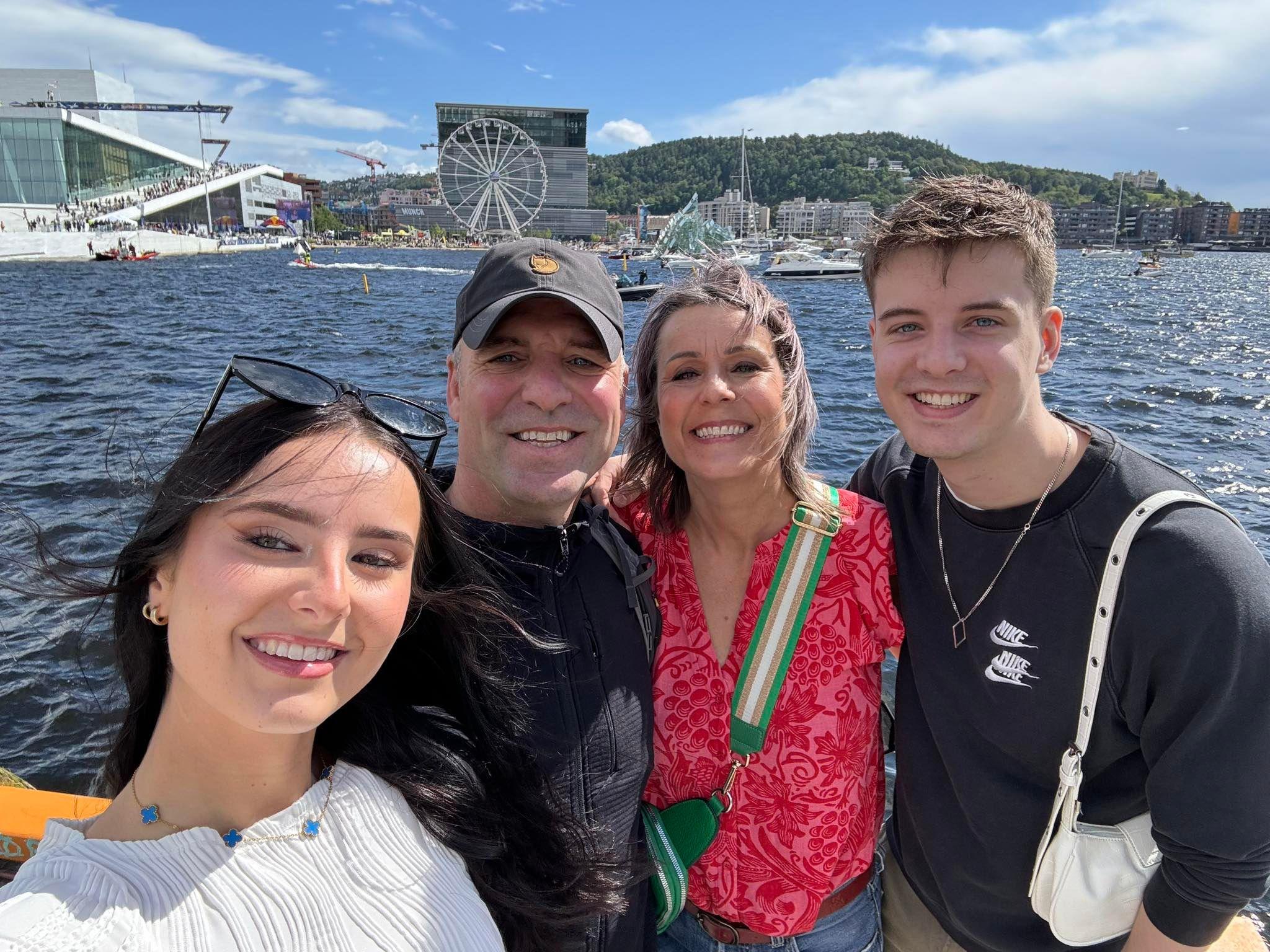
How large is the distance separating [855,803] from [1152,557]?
3.70 feet

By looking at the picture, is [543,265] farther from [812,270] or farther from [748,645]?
[812,270]

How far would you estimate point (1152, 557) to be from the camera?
1.70 m

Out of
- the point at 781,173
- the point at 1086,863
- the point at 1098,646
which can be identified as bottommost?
the point at 1086,863

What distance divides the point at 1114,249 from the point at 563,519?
172 m

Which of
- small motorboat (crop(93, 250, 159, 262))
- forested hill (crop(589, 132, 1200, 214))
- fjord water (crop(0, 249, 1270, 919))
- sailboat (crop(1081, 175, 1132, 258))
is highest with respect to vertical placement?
forested hill (crop(589, 132, 1200, 214))

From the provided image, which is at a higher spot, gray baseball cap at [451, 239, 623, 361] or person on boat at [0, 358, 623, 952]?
gray baseball cap at [451, 239, 623, 361]

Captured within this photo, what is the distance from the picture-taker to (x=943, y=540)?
2188 mm

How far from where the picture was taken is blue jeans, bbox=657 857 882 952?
2.33m

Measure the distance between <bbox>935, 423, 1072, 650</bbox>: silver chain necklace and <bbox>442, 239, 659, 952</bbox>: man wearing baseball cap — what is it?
836 millimetres

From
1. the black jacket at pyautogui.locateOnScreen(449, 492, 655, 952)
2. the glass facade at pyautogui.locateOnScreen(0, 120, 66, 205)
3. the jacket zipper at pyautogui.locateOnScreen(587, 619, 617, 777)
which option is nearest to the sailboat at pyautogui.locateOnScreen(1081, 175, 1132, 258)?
the glass facade at pyautogui.locateOnScreen(0, 120, 66, 205)

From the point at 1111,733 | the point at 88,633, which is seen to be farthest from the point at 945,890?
the point at 88,633

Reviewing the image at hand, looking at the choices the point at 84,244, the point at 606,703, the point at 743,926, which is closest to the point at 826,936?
the point at 743,926

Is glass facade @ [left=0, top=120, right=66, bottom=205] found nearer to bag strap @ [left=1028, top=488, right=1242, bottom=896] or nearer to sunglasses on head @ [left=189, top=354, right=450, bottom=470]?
sunglasses on head @ [left=189, top=354, right=450, bottom=470]

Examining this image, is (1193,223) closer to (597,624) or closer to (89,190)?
(89,190)
